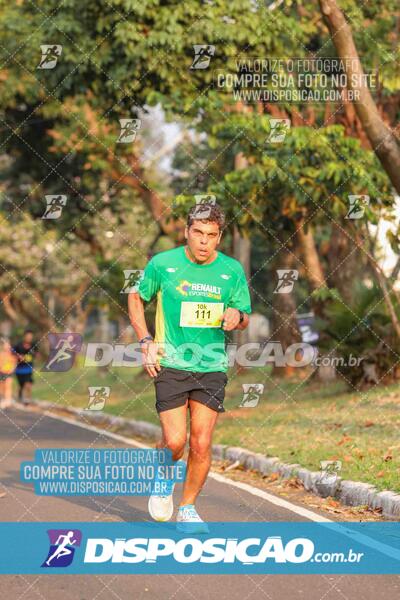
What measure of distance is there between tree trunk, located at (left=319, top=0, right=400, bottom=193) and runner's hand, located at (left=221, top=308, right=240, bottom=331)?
6934 millimetres

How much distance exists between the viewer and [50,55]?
21047 mm

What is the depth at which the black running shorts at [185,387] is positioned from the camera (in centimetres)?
810

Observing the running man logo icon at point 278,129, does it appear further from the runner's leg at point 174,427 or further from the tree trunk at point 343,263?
the runner's leg at point 174,427

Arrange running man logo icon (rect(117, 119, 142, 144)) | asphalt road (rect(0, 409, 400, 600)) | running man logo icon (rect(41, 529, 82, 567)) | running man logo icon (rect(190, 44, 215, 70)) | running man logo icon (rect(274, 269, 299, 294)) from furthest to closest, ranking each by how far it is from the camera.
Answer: running man logo icon (rect(190, 44, 215, 70)) → running man logo icon (rect(117, 119, 142, 144)) → running man logo icon (rect(274, 269, 299, 294)) → running man logo icon (rect(41, 529, 82, 567)) → asphalt road (rect(0, 409, 400, 600))

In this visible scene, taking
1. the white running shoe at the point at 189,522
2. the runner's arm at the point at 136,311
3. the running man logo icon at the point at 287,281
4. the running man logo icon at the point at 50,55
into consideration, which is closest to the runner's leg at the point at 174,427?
the white running shoe at the point at 189,522

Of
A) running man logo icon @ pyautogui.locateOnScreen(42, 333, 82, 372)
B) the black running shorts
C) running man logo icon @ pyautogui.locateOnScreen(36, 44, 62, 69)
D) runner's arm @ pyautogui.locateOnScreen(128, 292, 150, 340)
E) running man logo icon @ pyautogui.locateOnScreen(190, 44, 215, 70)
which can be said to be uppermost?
runner's arm @ pyautogui.locateOnScreen(128, 292, 150, 340)

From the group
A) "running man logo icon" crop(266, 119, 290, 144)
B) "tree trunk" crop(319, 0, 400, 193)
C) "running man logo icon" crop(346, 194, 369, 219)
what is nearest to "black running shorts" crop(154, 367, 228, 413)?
"tree trunk" crop(319, 0, 400, 193)

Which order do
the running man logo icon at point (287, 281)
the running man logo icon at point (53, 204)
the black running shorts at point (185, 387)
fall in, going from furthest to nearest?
the running man logo icon at point (53, 204) → the running man logo icon at point (287, 281) → the black running shorts at point (185, 387)

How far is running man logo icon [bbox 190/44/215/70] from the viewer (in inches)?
753

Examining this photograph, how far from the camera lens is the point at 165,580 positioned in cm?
677

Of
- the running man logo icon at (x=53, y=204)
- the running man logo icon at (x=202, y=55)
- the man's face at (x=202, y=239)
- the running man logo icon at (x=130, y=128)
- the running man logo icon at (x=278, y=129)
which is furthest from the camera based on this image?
the running man logo icon at (x=53, y=204)

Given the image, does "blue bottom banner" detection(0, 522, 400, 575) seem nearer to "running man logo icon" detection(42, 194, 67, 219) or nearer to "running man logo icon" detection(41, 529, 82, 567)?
"running man logo icon" detection(41, 529, 82, 567)

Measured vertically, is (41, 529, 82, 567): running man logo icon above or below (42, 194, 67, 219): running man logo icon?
above

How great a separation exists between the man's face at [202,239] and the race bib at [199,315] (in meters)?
0.30
